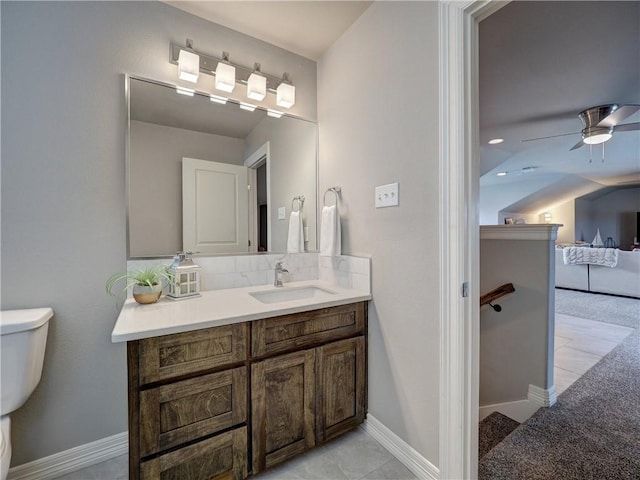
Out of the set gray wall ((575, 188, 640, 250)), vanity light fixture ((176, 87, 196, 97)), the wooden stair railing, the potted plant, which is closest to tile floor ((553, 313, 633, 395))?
the wooden stair railing

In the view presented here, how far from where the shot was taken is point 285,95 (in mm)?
1886

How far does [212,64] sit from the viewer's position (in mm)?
1672

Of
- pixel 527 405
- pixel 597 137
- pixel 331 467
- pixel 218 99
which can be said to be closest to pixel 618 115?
pixel 597 137

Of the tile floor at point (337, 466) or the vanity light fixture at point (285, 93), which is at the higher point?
the vanity light fixture at point (285, 93)

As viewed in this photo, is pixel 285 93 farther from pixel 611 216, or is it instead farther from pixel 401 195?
pixel 611 216

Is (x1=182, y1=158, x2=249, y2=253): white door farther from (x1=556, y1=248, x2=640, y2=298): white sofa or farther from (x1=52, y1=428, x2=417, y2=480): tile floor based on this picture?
(x1=556, y1=248, x2=640, y2=298): white sofa

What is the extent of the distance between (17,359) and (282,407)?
1.06 meters

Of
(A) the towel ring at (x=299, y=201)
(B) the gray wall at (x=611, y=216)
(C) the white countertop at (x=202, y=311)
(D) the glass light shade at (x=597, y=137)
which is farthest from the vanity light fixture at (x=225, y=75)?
(B) the gray wall at (x=611, y=216)

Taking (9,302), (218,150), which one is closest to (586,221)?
(218,150)

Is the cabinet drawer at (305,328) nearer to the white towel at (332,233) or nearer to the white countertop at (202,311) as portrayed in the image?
the white countertop at (202,311)

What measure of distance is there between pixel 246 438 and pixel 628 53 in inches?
122

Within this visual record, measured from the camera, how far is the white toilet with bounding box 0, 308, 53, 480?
1.06 metres

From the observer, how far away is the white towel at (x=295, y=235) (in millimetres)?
1985

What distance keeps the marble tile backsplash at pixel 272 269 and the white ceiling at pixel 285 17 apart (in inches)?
55.6
